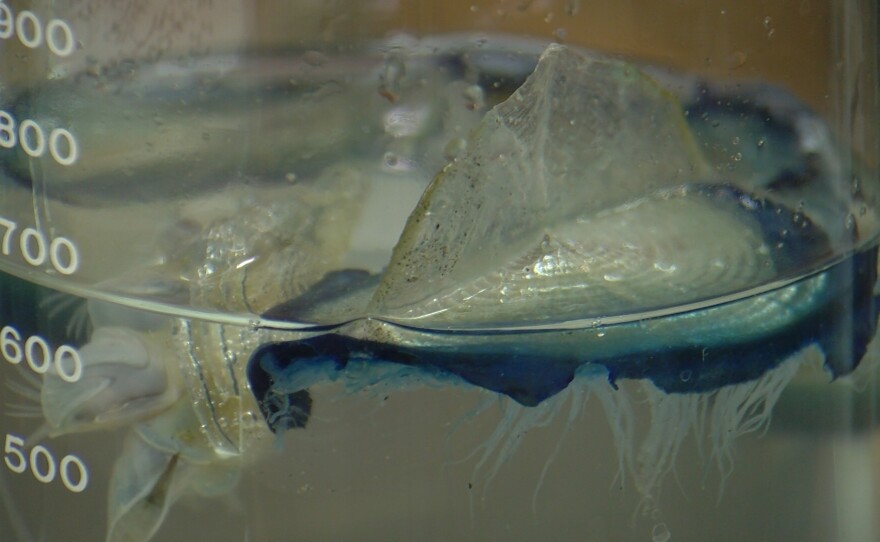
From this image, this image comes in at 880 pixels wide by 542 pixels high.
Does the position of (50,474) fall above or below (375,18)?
below

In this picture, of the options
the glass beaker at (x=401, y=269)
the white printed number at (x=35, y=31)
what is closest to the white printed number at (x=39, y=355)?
the glass beaker at (x=401, y=269)

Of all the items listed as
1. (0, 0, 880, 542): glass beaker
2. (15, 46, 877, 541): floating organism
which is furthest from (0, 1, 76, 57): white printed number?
(15, 46, 877, 541): floating organism

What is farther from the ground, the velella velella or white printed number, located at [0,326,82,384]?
the velella velella

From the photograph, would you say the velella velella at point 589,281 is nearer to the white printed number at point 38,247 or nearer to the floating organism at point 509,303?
the floating organism at point 509,303

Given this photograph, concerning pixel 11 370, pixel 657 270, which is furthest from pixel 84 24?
pixel 657 270

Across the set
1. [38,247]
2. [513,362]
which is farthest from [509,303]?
[38,247]

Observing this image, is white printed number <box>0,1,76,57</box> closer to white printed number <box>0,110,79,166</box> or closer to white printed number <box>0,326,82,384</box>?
white printed number <box>0,110,79,166</box>

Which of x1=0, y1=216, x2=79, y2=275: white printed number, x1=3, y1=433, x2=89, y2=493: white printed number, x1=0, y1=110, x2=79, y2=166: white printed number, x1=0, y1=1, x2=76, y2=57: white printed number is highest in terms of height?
x1=0, y1=1, x2=76, y2=57: white printed number

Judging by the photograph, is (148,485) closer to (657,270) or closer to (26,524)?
(26,524)
